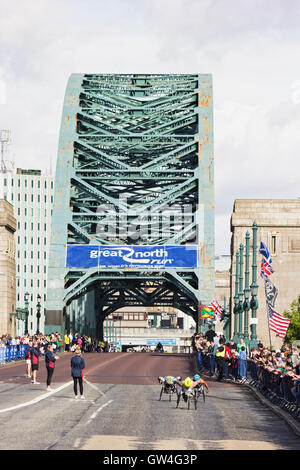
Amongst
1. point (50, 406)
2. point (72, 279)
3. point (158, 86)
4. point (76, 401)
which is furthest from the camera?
point (158, 86)

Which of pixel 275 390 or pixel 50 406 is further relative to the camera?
pixel 275 390

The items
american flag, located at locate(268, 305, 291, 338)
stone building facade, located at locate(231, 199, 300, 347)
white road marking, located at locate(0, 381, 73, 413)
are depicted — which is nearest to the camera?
white road marking, located at locate(0, 381, 73, 413)

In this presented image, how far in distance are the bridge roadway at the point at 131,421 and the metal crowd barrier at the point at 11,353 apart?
19.1 metres

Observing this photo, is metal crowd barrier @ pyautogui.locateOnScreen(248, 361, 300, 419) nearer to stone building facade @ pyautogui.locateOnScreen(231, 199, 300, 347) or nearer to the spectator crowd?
the spectator crowd

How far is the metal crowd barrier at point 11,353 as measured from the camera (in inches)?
2247

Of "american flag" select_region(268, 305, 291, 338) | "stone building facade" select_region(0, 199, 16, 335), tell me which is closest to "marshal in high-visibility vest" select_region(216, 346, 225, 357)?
"american flag" select_region(268, 305, 291, 338)

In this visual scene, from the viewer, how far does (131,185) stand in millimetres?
87125

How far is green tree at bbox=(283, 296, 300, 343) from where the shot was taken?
303 feet

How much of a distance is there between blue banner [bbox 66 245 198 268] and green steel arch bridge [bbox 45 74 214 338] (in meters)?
0.08

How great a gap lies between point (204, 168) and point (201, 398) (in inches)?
2026

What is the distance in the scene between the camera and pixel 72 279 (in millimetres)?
84062

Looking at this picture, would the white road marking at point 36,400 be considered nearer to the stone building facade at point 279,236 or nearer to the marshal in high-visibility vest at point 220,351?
the marshal in high-visibility vest at point 220,351

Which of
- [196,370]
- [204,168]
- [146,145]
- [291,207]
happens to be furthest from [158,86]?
[196,370]
